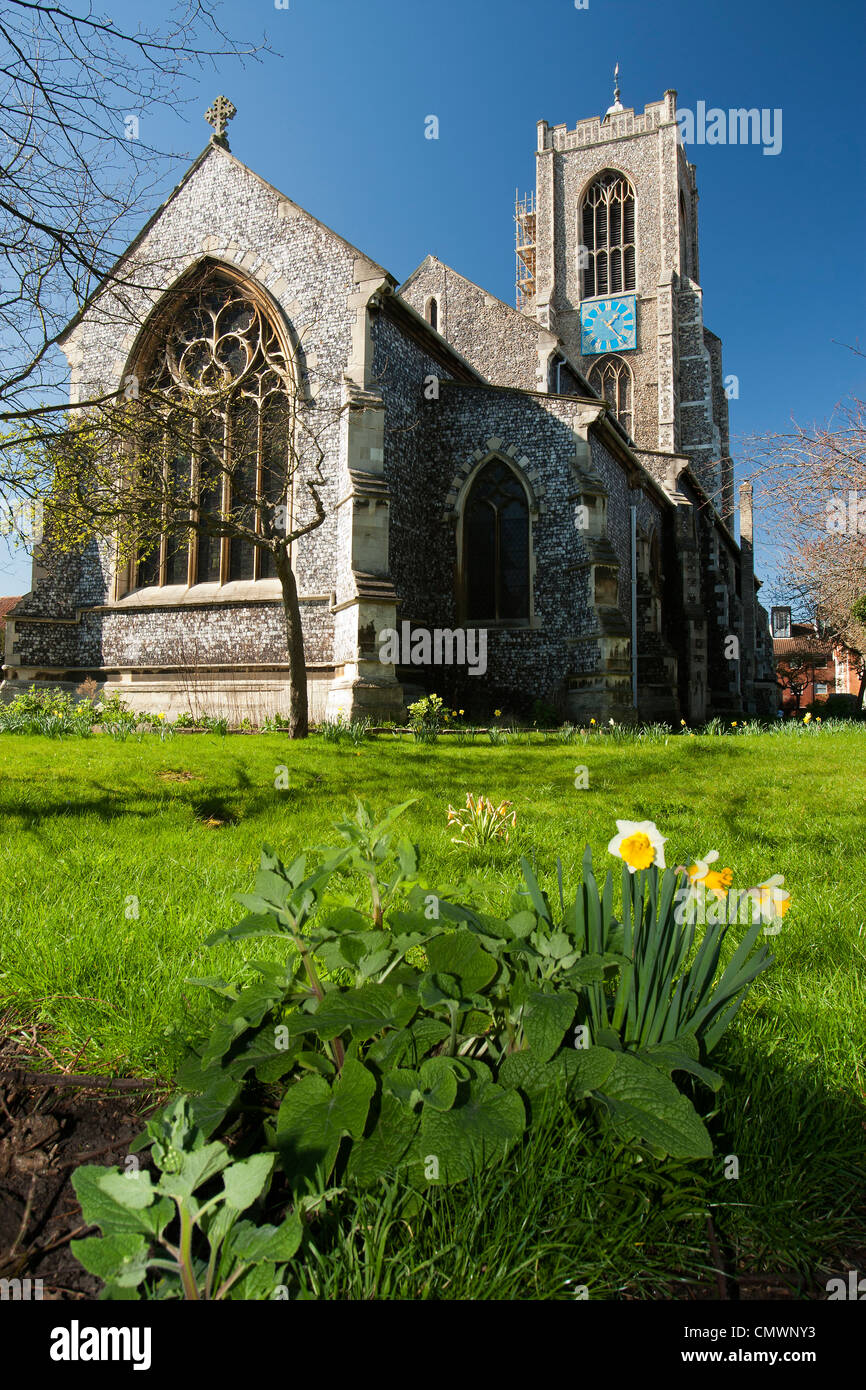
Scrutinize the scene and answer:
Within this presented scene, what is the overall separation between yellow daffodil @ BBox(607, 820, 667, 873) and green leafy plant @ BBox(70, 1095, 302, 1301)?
3.32 ft

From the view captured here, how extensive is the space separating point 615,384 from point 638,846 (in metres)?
34.6

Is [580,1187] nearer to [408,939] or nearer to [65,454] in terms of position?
[408,939]

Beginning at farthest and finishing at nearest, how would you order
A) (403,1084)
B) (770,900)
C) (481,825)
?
(481,825)
(770,900)
(403,1084)

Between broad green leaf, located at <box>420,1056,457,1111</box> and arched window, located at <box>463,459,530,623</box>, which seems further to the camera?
arched window, located at <box>463,459,530,623</box>

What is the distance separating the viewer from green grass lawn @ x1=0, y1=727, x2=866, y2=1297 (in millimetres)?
1499

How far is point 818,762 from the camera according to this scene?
8125mm

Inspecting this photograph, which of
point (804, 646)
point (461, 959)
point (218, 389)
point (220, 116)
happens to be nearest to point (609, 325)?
point (220, 116)

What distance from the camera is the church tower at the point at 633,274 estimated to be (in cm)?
3094

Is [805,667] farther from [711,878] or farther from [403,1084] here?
[403,1084]

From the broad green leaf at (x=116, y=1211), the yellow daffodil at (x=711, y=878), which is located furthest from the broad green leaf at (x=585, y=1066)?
the broad green leaf at (x=116, y=1211)

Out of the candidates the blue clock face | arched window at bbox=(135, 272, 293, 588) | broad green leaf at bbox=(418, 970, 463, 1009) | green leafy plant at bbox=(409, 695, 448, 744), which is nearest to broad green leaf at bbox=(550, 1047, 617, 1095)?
broad green leaf at bbox=(418, 970, 463, 1009)

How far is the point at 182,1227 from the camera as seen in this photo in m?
1.00

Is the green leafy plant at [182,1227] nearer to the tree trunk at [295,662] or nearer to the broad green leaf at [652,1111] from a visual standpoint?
the broad green leaf at [652,1111]

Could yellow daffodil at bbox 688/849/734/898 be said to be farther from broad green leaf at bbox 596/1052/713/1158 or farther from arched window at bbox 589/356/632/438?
arched window at bbox 589/356/632/438
